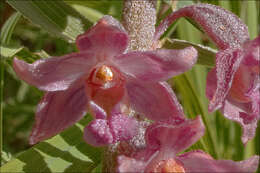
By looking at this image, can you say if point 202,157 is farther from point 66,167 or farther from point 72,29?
point 72,29

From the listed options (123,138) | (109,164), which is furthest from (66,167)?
(123,138)

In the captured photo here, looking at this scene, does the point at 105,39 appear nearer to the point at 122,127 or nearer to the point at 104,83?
the point at 104,83

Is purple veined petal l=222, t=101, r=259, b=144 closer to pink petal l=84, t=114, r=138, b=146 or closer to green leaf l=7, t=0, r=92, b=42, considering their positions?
pink petal l=84, t=114, r=138, b=146

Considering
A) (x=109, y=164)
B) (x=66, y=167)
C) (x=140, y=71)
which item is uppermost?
(x=140, y=71)

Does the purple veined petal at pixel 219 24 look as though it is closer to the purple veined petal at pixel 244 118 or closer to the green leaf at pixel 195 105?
the purple veined petal at pixel 244 118

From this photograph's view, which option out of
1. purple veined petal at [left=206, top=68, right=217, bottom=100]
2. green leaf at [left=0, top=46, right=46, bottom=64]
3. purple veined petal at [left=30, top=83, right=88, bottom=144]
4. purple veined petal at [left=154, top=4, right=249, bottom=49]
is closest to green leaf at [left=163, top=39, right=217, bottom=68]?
purple veined petal at [left=154, top=4, right=249, bottom=49]

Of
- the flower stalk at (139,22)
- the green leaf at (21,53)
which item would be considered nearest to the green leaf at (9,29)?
the green leaf at (21,53)
